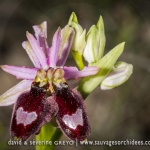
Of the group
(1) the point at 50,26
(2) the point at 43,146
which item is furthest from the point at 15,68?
(1) the point at 50,26

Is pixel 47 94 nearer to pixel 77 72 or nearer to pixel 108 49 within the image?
pixel 77 72

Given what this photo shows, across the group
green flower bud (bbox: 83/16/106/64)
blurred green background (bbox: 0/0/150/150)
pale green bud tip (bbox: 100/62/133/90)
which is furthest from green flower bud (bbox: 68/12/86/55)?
blurred green background (bbox: 0/0/150/150)

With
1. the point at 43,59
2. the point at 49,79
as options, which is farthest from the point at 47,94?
the point at 43,59

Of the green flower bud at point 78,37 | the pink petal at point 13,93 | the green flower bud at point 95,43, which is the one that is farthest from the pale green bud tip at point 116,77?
the pink petal at point 13,93

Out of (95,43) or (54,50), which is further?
(95,43)

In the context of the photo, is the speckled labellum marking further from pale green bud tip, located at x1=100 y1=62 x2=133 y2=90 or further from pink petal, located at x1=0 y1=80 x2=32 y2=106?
pale green bud tip, located at x1=100 y1=62 x2=133 y2=90

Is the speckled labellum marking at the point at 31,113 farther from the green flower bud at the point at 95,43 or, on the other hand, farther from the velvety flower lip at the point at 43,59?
the green flower bud at the point at 95,43

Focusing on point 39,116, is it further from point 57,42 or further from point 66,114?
point 57,42
